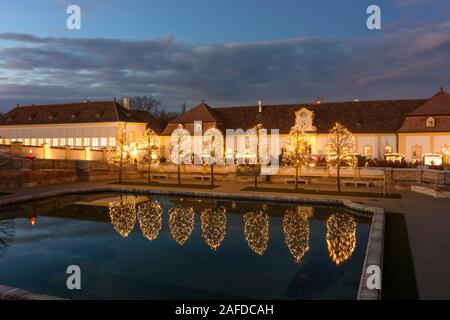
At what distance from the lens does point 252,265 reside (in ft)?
38.8

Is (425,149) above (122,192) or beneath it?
above

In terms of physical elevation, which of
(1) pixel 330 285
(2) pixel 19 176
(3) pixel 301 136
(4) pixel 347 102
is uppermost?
(4) pixel 347 102

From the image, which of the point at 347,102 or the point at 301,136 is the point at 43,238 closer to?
the point at 301,136

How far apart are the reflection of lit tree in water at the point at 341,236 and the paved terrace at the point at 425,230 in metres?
2.05

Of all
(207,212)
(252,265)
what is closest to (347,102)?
(207,212)

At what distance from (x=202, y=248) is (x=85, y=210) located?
393 inches

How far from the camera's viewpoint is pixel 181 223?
17.7 metres

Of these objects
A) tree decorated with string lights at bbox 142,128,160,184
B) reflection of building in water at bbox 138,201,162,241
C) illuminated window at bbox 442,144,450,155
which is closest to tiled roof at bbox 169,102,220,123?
tree decorated with string lights at bbox 142,128,160,184

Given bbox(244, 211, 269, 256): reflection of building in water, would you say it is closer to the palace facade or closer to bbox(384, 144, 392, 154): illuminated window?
bbox(384, 144, 392, 154): illuminated window

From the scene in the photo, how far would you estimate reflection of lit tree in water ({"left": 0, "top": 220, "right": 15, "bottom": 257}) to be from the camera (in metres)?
13.9

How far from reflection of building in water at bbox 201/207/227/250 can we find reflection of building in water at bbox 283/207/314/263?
260cm

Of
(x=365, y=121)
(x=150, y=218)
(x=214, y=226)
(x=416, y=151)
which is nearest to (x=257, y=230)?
(x=214, y=226)

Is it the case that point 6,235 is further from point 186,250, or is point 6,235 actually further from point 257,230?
point 257,230

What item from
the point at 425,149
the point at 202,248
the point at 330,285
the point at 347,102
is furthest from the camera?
the point at 347,102
